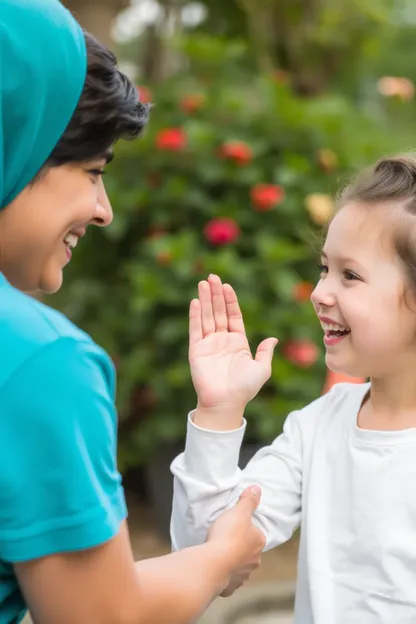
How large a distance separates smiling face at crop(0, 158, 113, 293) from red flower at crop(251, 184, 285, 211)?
2760 millimetres

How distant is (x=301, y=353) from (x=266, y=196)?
0.73 meters

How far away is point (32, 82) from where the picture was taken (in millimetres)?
1202

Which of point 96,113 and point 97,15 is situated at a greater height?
point 96,113

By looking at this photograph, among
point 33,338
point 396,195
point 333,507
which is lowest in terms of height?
point 333,507

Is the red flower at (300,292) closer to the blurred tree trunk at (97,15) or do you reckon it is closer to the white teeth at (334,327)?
the blurred tree trunk at (97,15)

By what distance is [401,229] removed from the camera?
5.39 ft

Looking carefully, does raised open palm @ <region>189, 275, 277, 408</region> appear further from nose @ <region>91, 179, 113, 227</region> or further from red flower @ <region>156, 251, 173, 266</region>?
red flower @ <region>156, 251, 173, 266</region>

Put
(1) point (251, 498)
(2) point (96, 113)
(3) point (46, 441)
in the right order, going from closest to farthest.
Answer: (3) point (46, 441) < (2) point (96, 113) < (1) point (251, 498)

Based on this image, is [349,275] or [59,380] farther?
[349,275]

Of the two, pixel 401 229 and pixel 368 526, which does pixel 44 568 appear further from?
pixel 401 229

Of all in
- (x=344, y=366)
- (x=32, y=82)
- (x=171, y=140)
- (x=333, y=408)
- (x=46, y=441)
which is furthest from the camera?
(x=171, y=140)

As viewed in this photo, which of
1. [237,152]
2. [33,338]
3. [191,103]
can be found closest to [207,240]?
[237,152]

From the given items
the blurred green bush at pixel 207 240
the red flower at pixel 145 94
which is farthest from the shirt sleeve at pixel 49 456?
the red flower at pixel 145 94

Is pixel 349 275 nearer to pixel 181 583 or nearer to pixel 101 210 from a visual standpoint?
pixel 101 210
